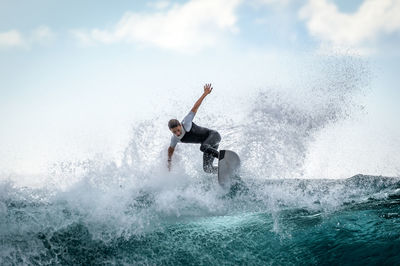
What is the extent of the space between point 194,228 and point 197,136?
228 centimetres

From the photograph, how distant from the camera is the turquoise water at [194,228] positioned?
4914mm

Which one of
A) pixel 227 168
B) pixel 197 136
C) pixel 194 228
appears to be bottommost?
pixel 194 228

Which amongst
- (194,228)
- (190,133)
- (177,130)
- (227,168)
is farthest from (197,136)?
(194,228)

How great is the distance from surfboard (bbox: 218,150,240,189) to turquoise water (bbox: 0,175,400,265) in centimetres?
26

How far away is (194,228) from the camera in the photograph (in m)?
5.96

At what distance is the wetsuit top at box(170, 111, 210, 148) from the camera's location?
675 cm

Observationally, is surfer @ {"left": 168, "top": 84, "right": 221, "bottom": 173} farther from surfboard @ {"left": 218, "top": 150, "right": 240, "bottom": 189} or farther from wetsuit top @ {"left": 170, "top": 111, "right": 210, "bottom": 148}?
surfboard @ {"left": 218, "top": 150, "right": 240, "bottom": 189}

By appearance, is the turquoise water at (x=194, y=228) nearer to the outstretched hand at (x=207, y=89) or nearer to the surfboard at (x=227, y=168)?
the surfboard at (x=227, y=168)

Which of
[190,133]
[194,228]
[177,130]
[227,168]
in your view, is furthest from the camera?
[227,168]

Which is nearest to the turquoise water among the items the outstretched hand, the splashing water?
the splashing water

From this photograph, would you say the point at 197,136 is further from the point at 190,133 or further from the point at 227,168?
the point at 227,168

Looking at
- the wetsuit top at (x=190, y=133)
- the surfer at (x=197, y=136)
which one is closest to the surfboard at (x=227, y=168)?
the surfer at (x=197, y=136)

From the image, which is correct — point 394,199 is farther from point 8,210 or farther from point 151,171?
point 8,210

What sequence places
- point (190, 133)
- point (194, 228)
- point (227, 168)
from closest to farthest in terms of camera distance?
point (194, 228), point (190, 133), point (227, 168)
